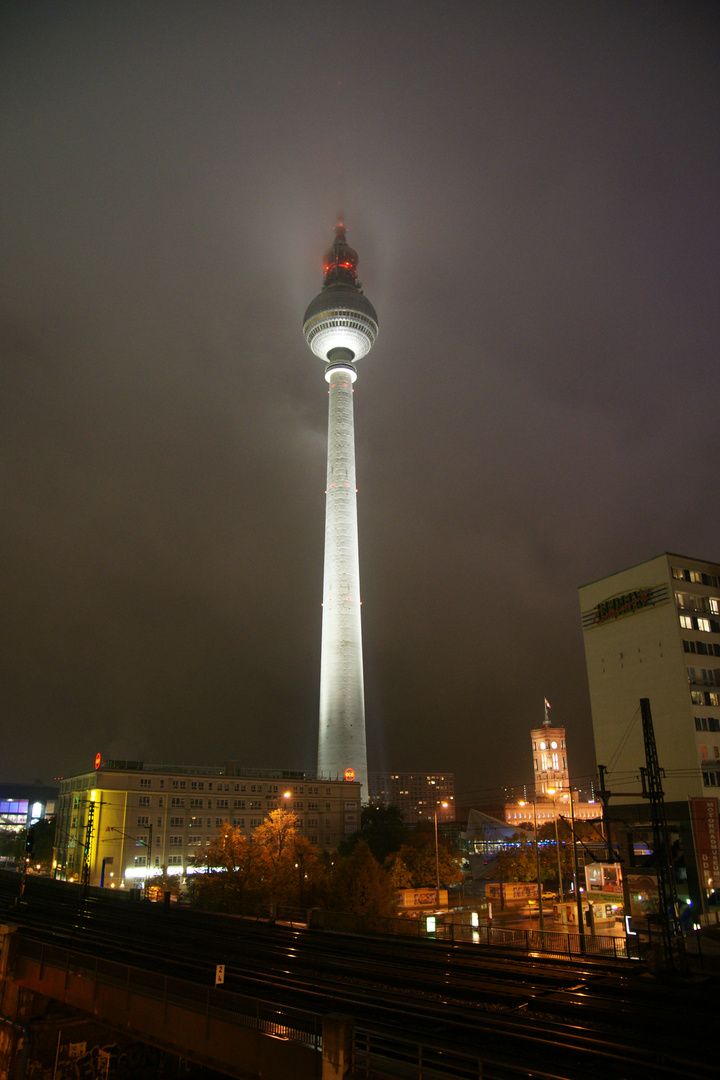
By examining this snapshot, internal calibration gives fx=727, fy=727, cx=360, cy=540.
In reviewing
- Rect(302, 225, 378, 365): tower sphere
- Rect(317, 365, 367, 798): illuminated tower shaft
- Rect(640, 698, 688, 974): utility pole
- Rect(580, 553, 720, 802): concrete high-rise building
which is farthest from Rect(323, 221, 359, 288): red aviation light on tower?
Rect(640, 698, 688, 974): utility pole

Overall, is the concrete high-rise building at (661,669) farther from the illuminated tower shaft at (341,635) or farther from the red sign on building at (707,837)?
the illuminated tower shaft at (341,635)

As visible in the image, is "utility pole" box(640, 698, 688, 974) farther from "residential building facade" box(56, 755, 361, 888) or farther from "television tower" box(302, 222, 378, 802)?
"television tower" box(302, 222, 378, 802)

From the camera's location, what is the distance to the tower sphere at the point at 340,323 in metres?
158

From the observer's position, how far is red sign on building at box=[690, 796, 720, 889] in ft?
226

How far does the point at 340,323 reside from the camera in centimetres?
15788

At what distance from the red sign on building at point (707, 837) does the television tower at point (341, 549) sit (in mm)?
65020

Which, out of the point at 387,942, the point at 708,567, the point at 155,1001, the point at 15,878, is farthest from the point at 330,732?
the point at 155,1001

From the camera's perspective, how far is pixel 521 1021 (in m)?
21.3

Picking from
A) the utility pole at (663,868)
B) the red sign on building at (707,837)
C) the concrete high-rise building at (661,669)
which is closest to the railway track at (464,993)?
the utility pole at (663,868)

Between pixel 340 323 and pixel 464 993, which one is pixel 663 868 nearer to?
pixel 464 993

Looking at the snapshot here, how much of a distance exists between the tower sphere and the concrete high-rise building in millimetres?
89579

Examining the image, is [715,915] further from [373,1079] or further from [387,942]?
[373,1079]

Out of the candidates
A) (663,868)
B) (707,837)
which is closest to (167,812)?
(707,837)

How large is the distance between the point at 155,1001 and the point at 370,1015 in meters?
6.96
